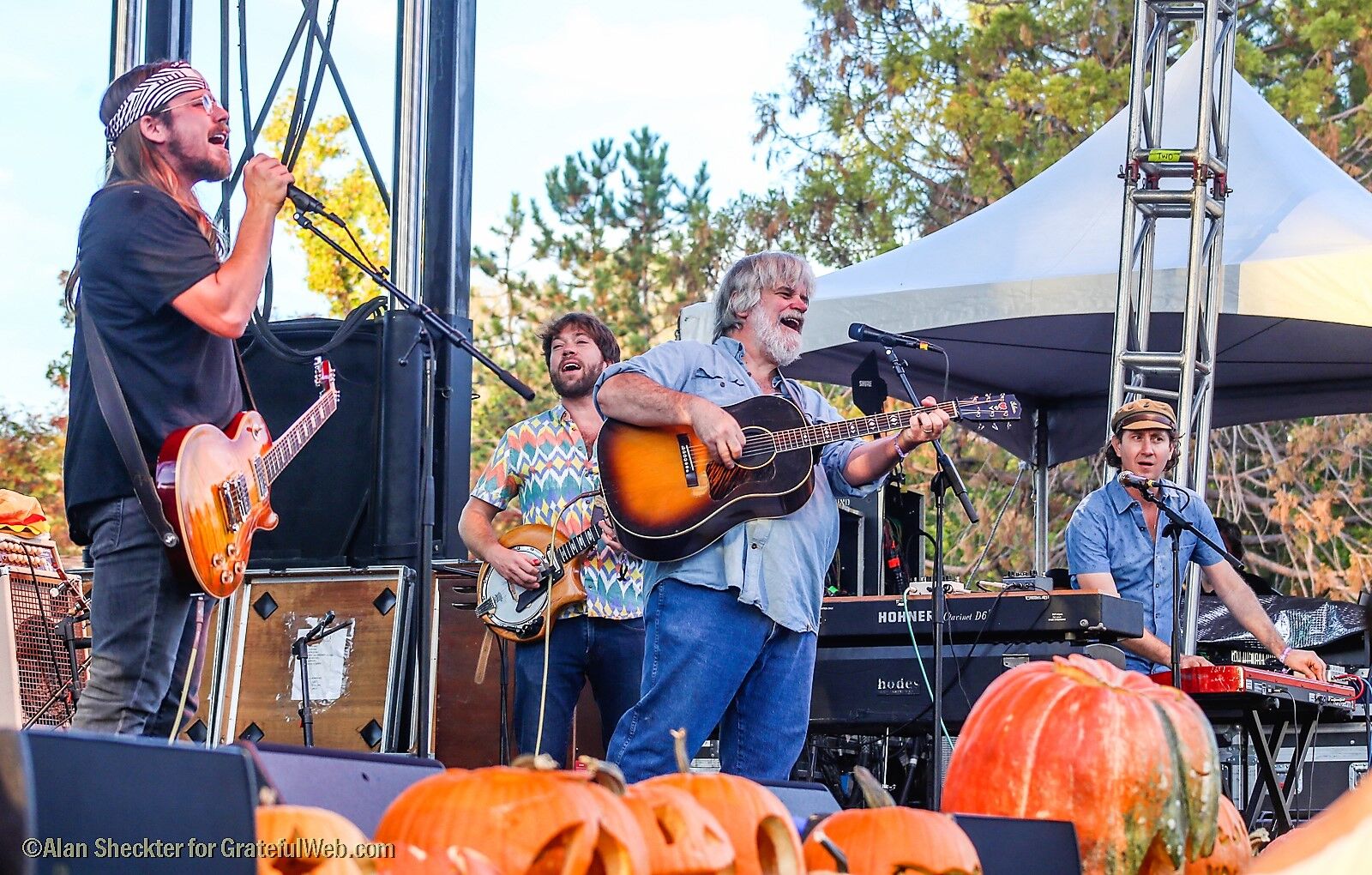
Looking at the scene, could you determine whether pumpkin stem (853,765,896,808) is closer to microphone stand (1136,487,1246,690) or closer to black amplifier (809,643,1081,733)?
microphone stand (1136,487,1246,690)

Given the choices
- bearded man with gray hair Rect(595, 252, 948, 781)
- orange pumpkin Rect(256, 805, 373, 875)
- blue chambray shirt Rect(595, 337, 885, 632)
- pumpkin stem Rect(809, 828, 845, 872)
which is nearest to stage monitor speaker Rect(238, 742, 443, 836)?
orange pumpkin Rect(256, 805, 373, 875)

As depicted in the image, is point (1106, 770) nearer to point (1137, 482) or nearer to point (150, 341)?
point (150, 341)

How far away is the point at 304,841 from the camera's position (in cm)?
143

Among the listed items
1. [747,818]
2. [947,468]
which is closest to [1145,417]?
[947,468]

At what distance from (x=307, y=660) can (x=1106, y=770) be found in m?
3.98

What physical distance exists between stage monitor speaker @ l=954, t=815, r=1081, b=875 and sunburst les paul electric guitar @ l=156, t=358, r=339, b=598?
1896 mm

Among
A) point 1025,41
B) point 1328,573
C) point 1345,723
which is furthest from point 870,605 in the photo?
point 1025,41

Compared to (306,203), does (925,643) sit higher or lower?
lower

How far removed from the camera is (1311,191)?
26.9 feet

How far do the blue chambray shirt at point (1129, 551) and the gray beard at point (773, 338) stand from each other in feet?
7.08

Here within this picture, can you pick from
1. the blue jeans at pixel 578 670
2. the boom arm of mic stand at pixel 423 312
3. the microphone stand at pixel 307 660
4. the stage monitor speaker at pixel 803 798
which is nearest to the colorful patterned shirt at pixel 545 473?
the boom arm of mic stand at pixel 423 312

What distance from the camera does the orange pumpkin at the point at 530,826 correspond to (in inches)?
59.7

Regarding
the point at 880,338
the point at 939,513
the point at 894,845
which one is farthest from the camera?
the point at 880,338

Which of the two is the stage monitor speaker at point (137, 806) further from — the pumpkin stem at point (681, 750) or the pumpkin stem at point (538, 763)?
the pumpkin stem at point (681, 750)
